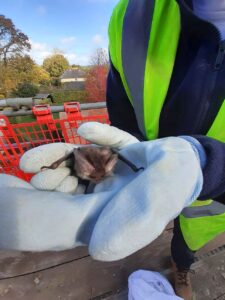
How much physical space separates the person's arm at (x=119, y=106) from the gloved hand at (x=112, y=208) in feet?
1.62

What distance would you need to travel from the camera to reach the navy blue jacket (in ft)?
2.64

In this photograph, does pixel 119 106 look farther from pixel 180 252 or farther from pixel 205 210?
pixel 180 252

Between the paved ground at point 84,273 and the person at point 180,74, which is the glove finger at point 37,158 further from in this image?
the paved ground at point 84,273

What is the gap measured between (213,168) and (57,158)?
0.46 metres

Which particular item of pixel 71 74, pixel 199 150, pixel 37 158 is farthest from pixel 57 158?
pixel 71 74

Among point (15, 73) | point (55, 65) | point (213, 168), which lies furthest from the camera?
point (55, 65)

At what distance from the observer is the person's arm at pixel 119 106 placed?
3.83 feet

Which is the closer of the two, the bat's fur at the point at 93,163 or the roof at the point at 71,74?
the bat's fur at the point at 93,163

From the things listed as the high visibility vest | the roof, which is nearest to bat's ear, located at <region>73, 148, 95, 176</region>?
the high visibility vest

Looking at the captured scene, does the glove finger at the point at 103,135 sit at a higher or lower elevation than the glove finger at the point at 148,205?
higher

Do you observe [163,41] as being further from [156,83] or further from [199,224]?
[199,224]

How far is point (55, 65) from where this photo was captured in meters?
31.7

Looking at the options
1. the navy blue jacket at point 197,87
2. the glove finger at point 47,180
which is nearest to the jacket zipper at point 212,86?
the navy blue jacket at point 197,87

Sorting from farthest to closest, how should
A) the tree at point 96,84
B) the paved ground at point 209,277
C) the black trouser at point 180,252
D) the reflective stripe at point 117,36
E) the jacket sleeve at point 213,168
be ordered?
the tree at point 96,84 → the paved ground at point 209,277 → the black trouser at point 180,252 → the reflective stripe at point 117,36 → the jacket sleeve at point 213,168
